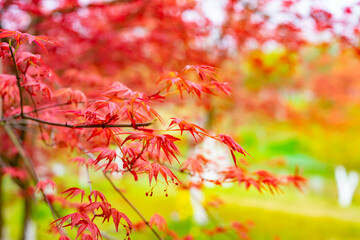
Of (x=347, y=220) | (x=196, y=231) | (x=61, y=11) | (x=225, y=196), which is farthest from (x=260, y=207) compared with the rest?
(x=61, y=11)

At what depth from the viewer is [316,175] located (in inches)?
548

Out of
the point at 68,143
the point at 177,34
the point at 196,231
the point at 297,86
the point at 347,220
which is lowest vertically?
the point at 347,220

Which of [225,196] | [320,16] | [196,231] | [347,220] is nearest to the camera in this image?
[320,16]

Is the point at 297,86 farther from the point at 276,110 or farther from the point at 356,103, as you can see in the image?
the point at 276,110

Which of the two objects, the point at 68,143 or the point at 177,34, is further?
the point at 177,34

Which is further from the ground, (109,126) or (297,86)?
(297,86)

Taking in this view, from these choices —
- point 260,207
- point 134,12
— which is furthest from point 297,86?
point 134,12

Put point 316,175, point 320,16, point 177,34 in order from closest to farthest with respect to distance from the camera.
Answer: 1. point 320,16
2. point 177,34
3. point 316,175

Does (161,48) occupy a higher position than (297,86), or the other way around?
(297,86)

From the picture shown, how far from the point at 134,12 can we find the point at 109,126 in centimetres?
311

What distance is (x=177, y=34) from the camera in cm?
456

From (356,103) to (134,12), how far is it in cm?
1162

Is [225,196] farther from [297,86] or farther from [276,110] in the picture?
[297,86]

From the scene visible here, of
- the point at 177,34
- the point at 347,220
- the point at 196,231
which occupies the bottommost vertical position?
the point at 347,220
